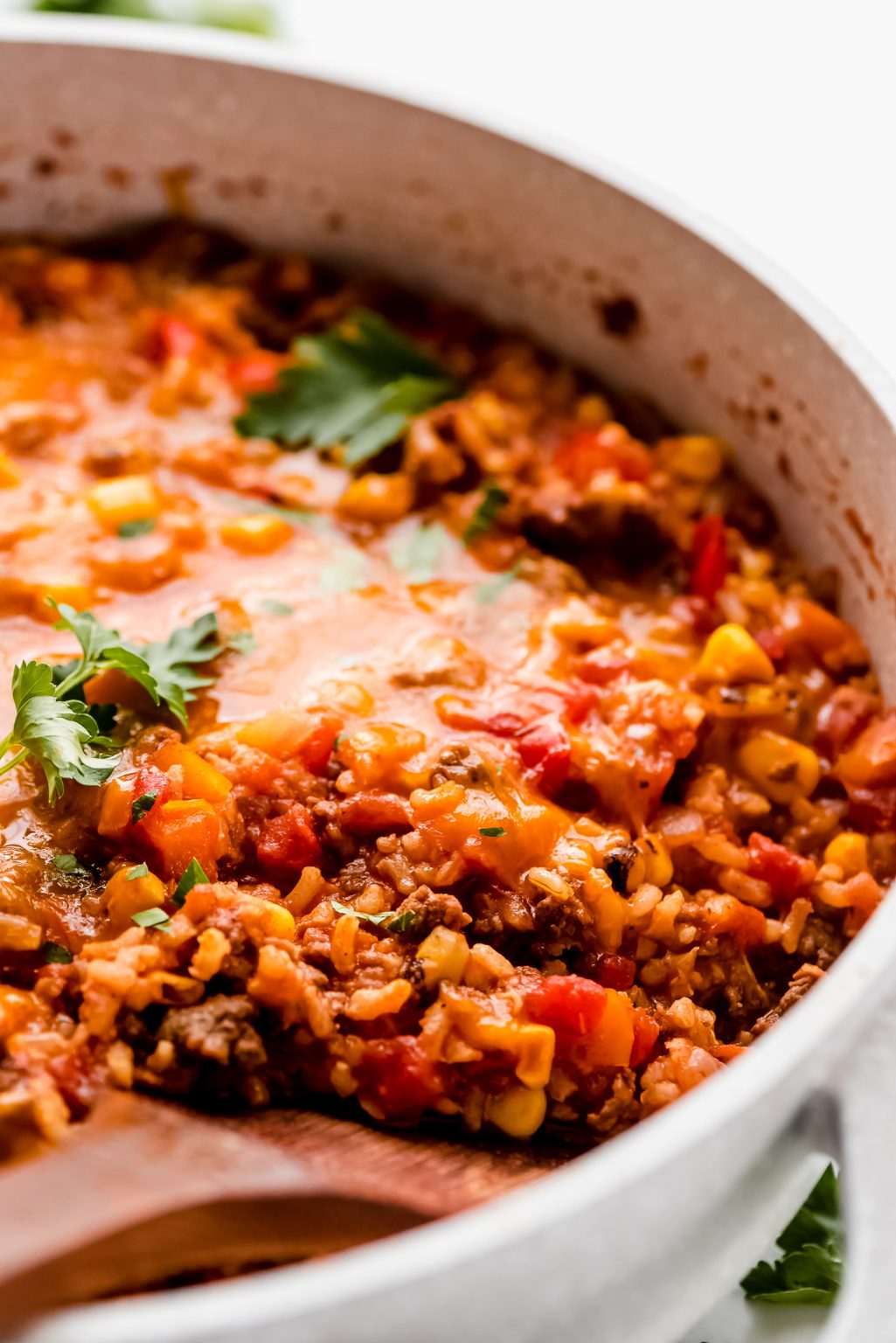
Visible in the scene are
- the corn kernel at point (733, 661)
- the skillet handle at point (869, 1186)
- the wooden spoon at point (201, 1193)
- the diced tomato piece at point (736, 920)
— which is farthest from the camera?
the corn kernel at point (733, 661)

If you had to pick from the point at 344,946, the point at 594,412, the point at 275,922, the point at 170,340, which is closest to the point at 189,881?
the point at 275,922

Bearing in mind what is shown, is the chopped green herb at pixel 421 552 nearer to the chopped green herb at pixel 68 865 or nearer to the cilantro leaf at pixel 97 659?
the cilantro leaf at pixel 97 659

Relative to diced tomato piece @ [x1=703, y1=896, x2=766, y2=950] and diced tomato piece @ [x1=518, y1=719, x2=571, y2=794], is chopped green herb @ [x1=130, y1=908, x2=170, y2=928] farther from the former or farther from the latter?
diced tomato piece @ [x1=703, y1=896, x2=766, y2=950]

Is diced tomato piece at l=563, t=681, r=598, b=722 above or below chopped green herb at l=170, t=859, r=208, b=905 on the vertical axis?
above

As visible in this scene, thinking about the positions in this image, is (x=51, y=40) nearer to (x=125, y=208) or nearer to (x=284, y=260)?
(x=125, y=208)

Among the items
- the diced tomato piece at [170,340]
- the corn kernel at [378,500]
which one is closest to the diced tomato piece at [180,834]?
the corn kernel at [378,500]

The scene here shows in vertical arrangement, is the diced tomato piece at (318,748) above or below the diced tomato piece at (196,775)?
above

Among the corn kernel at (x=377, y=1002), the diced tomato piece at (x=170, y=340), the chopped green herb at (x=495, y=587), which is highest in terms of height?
the diced tomato piece at (x=170, y=340)

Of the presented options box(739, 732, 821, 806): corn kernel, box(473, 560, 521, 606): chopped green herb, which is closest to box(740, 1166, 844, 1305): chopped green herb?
box(739, 732, 821, 806): corn kernel
